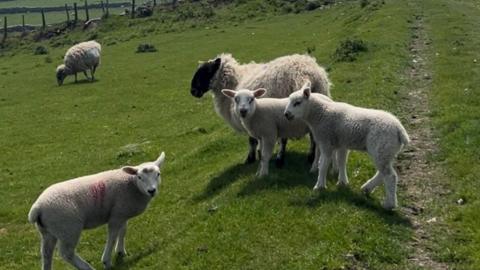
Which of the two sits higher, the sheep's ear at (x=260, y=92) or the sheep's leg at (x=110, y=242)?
the sheep's ear at (x=260, y=92)

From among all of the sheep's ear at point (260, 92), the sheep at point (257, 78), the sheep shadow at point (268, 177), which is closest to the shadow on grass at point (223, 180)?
the sheep shadow at point (268, 177)

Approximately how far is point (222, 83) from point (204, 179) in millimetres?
2619

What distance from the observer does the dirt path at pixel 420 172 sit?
32.5 ft

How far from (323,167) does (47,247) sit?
5229 mm

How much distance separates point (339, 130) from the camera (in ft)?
38.5

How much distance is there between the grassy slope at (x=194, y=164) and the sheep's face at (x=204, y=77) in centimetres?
203

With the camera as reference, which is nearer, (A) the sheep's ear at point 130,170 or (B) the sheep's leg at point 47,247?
(B) the sheep's leg at point 47,247

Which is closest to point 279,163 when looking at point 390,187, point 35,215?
point 390,187

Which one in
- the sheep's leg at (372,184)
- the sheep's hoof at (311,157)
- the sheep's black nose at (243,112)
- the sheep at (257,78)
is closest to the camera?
the sheep's leg at (372,184)

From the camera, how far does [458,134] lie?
15.2m

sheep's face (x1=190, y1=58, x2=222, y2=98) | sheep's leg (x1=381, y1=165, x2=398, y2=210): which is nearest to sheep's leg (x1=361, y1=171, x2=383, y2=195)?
sheep's leg (x1=381, y1=165, x2=398, y2=210)

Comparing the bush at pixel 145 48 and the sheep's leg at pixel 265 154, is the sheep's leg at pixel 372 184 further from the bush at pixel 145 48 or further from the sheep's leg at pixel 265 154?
the bush at pixel 145 48

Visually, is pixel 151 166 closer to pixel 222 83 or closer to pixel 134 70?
pixel 222 83

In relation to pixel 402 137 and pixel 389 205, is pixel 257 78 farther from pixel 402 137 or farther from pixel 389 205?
pixel 389 205
